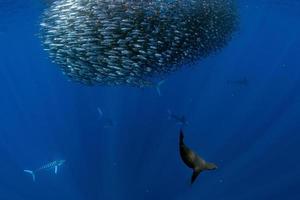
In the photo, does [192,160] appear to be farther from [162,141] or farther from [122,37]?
[162,141]

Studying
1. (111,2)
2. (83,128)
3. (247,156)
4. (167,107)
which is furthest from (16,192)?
(111,2)

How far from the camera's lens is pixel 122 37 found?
9938mm

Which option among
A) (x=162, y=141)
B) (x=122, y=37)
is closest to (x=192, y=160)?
(x=122, y=37)

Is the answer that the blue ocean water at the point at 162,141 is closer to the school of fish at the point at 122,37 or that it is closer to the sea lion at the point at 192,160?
A: the school of fish at the point at 122,37

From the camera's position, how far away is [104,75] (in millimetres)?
11117

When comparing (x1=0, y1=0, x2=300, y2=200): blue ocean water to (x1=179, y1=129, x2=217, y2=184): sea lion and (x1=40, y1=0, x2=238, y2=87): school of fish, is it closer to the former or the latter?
(x1=40, y1=0, x2=238, y2=87): school of fish

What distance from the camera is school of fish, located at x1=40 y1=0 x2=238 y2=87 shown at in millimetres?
10117

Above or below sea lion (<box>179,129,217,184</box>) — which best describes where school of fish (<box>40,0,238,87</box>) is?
below

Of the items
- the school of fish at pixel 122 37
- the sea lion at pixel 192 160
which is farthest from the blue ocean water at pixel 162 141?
the sea lion at pixel 192 160

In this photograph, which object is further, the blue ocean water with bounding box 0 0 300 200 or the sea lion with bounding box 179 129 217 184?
the blue ocean water with bounding box 0 0 300 200

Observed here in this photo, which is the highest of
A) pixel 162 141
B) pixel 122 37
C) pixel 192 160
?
pixel 192 160

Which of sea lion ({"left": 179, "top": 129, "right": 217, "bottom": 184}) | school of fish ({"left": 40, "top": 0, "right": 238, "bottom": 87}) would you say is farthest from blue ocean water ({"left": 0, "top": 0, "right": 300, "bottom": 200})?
sea lion ({"left": 179, "top": 129, "right": 217, "bottom": 184})

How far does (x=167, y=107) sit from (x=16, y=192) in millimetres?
10137

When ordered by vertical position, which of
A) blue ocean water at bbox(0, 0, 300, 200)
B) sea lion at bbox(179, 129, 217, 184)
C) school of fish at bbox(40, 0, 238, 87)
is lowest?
blue ocean water at bbox(0, 0, 300, 200)
